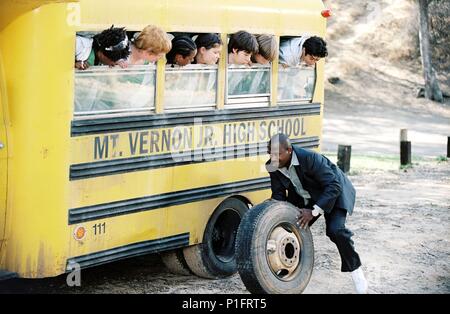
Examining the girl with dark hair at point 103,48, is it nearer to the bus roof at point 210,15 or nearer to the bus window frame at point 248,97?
the bus roof at point 210,15

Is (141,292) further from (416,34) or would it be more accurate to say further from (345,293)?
(416,34)

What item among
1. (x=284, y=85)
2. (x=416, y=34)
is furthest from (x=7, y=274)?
(x=416, y=34)

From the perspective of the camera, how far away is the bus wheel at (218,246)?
8.25 metres

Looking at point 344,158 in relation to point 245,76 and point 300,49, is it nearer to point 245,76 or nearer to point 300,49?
point 300,49

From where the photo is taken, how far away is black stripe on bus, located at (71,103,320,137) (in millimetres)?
7004

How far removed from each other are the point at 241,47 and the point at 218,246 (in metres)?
1.71

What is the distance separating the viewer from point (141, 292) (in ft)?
25.9

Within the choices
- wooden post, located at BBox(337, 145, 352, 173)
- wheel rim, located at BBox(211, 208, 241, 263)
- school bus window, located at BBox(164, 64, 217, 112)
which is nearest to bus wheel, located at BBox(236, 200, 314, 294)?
wheel rim, located at BBox(211, 208, 241, 263)

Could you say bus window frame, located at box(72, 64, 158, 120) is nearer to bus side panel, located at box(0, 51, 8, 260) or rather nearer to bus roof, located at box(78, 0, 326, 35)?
bus roof, located at box(78, 0, 326, 35)

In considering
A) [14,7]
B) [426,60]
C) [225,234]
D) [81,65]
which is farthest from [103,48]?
[426,60]

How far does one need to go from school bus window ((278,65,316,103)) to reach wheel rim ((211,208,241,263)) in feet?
3.82

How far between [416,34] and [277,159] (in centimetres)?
2672

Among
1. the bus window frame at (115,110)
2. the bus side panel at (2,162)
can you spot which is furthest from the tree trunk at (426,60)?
the bus side panel at (2,162)

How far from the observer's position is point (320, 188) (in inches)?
304
